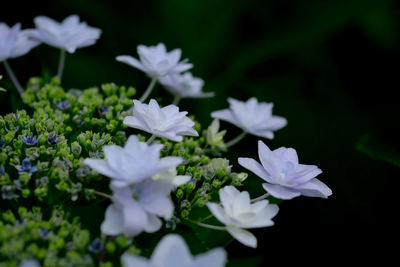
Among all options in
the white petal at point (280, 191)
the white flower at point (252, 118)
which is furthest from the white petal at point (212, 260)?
the white flower at point (252, 118)

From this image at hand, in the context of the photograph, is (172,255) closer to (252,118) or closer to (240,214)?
(240,214)

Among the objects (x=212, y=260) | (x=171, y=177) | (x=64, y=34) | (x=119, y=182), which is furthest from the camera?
(x=64, y=34)

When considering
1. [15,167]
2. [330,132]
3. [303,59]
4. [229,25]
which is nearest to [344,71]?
[303,59]

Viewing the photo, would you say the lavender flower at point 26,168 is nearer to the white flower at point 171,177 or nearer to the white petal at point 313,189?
the white flower at point 171,177

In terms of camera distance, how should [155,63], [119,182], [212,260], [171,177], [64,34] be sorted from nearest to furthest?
[212,260] → [119,182] → [171,177] → [155,63] → [64,34]

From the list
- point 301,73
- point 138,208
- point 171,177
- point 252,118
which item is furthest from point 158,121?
point 301,73

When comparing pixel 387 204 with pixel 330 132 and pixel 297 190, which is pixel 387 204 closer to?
pixel 330 132
